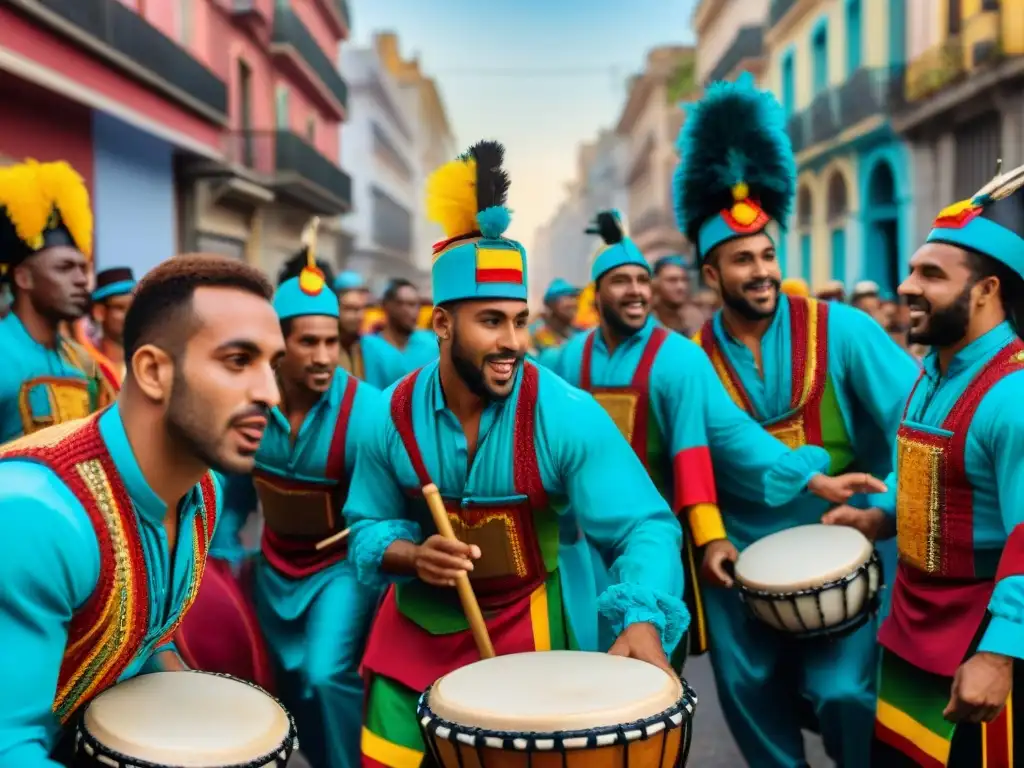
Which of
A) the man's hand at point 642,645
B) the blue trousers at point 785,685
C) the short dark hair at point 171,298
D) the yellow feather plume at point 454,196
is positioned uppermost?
the yellow feather plume at point 454,196

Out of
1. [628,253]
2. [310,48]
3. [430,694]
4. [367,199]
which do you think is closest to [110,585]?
[430,694]

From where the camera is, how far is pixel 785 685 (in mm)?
4312

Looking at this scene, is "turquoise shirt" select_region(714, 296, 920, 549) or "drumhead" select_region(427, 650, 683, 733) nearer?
"drumhead" select_region(427, 650, 683, 733)

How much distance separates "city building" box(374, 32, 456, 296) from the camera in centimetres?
6153

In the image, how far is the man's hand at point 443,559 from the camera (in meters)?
2.93

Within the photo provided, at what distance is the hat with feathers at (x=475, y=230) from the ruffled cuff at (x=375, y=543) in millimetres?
657

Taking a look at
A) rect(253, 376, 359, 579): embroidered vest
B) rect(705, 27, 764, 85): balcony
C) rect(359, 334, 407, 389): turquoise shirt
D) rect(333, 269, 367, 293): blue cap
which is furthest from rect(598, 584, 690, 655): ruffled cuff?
rect(705, 27, 764, 85): balcony

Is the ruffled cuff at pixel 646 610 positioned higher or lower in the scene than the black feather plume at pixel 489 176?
lower

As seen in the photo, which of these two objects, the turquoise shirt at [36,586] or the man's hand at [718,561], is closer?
the turquoise shirt at [36,586]

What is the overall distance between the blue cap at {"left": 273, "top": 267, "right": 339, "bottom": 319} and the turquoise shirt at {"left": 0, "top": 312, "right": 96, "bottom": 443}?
98 centimetres

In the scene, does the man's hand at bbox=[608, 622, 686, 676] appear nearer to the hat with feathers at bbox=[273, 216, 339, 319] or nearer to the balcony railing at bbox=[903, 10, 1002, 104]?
the hat with feathers at bbox=[273, 216, 339, 319]

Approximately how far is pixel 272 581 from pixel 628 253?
2110 millimetres

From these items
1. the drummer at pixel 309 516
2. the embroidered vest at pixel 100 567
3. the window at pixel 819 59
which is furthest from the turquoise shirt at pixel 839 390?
the window at pixel 819 59

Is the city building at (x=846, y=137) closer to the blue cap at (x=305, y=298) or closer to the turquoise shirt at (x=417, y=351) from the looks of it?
the turquoise shirt at (x=417, y=351)
